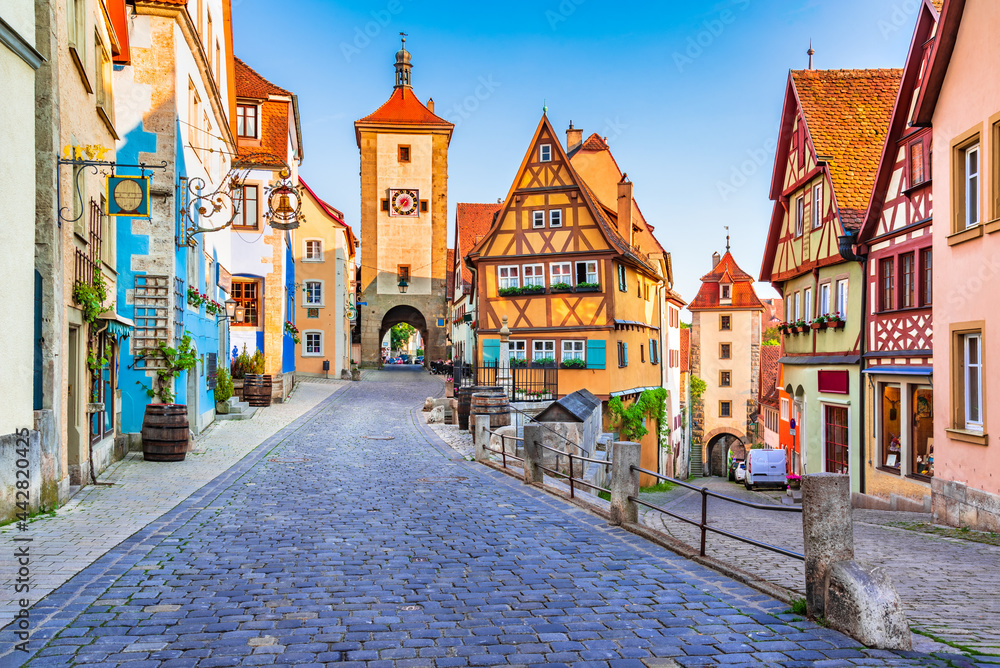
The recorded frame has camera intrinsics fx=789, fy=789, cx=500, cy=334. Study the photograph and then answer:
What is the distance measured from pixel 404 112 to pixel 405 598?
51.6 metres

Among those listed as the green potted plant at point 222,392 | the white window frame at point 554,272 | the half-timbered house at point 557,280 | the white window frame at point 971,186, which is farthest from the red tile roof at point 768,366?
the white window frame at point 971,186

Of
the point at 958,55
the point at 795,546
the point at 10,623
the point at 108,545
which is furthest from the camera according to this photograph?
the point at 958,55

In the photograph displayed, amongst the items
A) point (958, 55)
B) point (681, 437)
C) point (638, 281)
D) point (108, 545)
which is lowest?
point (681, 437)

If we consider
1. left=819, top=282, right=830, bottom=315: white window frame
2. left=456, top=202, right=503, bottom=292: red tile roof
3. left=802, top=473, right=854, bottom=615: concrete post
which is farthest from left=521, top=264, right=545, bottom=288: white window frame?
left=802, top=473, right=854, bottom=615: concrete post

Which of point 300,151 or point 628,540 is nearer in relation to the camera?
point 628,540

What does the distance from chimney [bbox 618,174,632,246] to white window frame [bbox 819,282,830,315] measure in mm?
12355

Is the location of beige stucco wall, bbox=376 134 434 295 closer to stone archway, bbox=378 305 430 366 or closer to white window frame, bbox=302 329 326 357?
stone archway, bbox=378 305 430 366

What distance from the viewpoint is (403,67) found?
57.6 meters

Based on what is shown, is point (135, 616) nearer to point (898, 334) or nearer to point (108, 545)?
point (108, 545)

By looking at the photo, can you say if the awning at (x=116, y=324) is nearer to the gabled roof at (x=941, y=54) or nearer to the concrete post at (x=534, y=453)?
the concrete post at (x=534, y=453)

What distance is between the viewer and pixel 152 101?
15.3m

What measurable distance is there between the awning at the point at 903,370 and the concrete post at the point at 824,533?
981cm

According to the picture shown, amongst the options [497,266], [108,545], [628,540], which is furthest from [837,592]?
[497,266]

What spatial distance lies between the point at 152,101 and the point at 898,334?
598 inches
